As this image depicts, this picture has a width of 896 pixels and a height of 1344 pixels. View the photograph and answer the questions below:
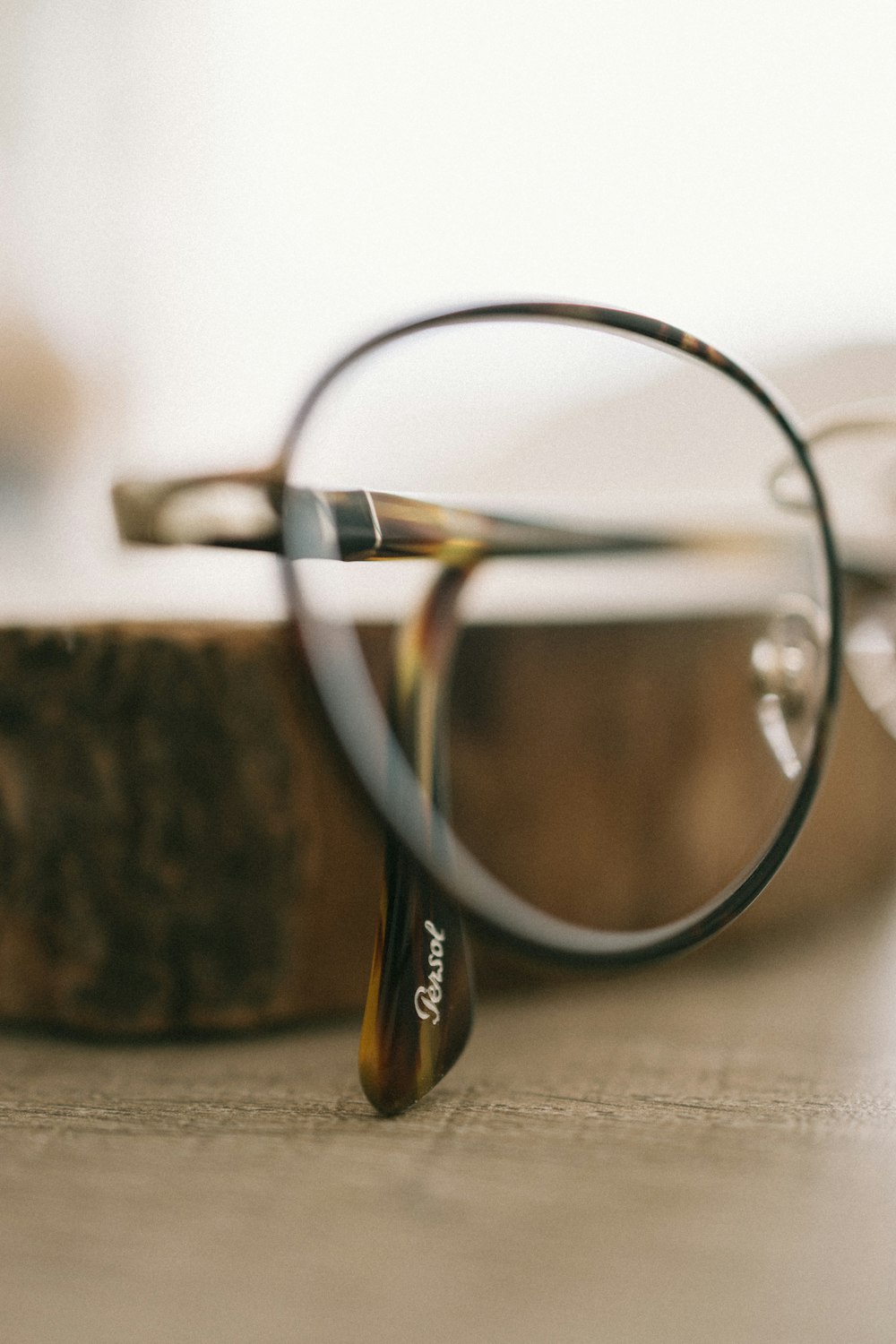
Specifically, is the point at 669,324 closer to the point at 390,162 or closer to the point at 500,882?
the point at 500,882

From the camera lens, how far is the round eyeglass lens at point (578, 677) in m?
0.21

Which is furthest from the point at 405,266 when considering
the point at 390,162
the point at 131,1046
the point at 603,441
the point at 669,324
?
the point at 131,1046

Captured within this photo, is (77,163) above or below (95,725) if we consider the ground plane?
above

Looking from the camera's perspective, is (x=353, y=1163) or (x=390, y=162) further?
(x=390, y=162)

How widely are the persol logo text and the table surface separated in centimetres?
2

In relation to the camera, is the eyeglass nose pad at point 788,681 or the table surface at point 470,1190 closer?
the table surface at point 470,1190

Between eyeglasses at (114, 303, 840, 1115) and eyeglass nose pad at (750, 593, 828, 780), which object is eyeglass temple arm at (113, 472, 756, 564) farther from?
eyeglass nose pad at (750, 593, 828, 780)

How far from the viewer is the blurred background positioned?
52 cm

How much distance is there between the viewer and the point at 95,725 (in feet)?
0.77

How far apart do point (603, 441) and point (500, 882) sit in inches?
15.0

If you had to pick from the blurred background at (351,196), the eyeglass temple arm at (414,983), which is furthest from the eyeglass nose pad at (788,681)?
the blurred background at (351,196)

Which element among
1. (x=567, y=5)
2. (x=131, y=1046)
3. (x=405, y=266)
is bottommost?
(x=131, y=1046)

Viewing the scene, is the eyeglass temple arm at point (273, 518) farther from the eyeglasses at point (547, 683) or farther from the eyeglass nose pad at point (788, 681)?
the eyeglass nose pad at point (788, 681)

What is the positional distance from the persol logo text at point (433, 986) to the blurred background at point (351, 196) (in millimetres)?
338
